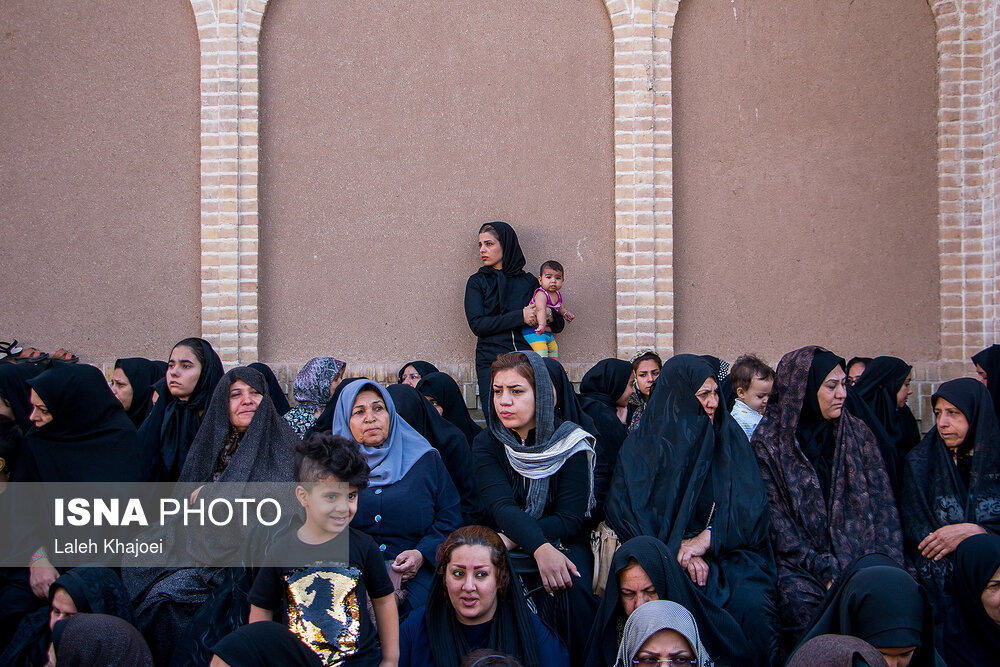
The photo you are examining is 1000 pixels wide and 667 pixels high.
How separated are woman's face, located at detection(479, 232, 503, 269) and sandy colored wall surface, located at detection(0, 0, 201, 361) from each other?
6.60ft

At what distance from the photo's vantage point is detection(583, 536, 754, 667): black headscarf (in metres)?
3.22

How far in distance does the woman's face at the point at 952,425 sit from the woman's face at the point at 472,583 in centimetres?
217

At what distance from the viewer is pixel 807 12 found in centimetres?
656

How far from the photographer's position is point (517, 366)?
3.81 meters

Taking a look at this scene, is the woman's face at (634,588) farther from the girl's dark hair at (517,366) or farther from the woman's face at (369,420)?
the woman's face at (369,420)

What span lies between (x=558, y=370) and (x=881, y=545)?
5.14 feet

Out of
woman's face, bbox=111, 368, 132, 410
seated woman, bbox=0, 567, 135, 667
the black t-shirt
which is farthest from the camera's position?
woman's face, bbox=111, 368, 132, 410

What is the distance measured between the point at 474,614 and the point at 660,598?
66 cm

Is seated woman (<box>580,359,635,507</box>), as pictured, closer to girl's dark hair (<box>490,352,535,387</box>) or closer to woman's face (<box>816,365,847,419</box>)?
girl's dark hair (<box>490,352,535,387</box>)

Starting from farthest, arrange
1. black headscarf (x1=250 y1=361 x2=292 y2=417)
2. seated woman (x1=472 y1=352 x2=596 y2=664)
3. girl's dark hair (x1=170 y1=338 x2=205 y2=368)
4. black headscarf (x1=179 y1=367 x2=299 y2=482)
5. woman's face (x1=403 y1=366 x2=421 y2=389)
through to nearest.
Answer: woman's face (x1=403 y1=366 x2=421 y2=389)
black headscarf (x1=250 y1=361 x2=292 y2=417)
girl's dark hair (x1=170 y1=338 x2=205 y2=368)
black headscarf (x1=179 y1=367 x2=299 y2=482)
seated woman (x1=472 y1=352 x2=596 y2=664)

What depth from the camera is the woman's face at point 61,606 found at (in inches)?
129

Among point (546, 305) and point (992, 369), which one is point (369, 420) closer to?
point (546, 305)

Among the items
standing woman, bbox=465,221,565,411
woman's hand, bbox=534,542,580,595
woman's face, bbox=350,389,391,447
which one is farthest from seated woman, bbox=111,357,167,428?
woman's hand, bbox=534,542,580,595

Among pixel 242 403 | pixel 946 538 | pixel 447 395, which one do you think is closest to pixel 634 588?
pixel 946 538
